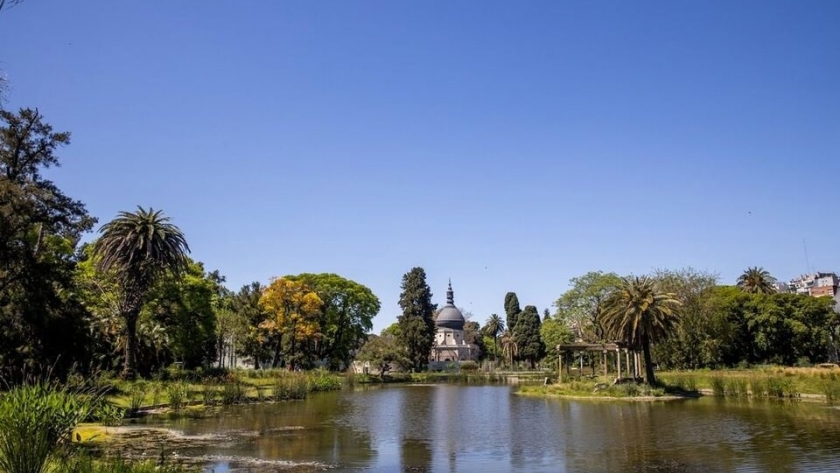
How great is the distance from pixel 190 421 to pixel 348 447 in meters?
11.0

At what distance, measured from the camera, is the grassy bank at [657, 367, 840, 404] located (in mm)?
37281

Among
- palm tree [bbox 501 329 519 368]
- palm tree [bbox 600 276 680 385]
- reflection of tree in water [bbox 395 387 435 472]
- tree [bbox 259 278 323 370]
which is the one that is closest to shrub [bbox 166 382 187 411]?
reflection of tree in water [bbox 395 387 435 472]

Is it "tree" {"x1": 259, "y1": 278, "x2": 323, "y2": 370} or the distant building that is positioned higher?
the distant building

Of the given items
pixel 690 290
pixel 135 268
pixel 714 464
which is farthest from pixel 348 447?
pixel 690 290

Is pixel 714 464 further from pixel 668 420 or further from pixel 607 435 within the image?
pixel 668 420

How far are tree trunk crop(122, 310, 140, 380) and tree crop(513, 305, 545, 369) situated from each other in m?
63.1

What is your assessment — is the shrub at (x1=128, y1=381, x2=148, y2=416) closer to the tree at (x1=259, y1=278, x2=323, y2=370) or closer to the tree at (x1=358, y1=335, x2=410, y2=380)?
the tree at (x1=259, y1=278, x2=323, y2=370)

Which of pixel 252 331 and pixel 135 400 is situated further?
pixel 252 331

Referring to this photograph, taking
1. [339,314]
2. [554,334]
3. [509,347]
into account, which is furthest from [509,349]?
[339,314]

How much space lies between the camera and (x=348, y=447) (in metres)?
22.2

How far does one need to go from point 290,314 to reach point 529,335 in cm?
4059

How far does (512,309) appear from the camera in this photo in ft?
339

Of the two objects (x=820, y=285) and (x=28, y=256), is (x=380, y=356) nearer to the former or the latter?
(x=28, y=256)

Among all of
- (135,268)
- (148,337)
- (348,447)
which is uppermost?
(135,268)
